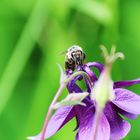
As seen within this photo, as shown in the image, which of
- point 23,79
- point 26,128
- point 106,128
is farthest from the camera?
point 23,79

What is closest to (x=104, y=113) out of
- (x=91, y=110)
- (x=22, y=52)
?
(x=91, y=110)

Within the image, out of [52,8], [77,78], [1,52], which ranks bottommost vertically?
[77,78]

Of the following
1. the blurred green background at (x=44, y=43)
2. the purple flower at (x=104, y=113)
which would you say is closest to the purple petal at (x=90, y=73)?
the purple flower at (x=104, y=113)

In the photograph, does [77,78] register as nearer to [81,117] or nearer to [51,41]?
[81,117]

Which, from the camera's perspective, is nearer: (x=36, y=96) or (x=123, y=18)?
(x=36, y=96)

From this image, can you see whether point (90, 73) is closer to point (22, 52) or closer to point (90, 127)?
point (90, 127)

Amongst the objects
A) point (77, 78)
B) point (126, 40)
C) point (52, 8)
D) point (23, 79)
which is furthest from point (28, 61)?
point (77, 78)
